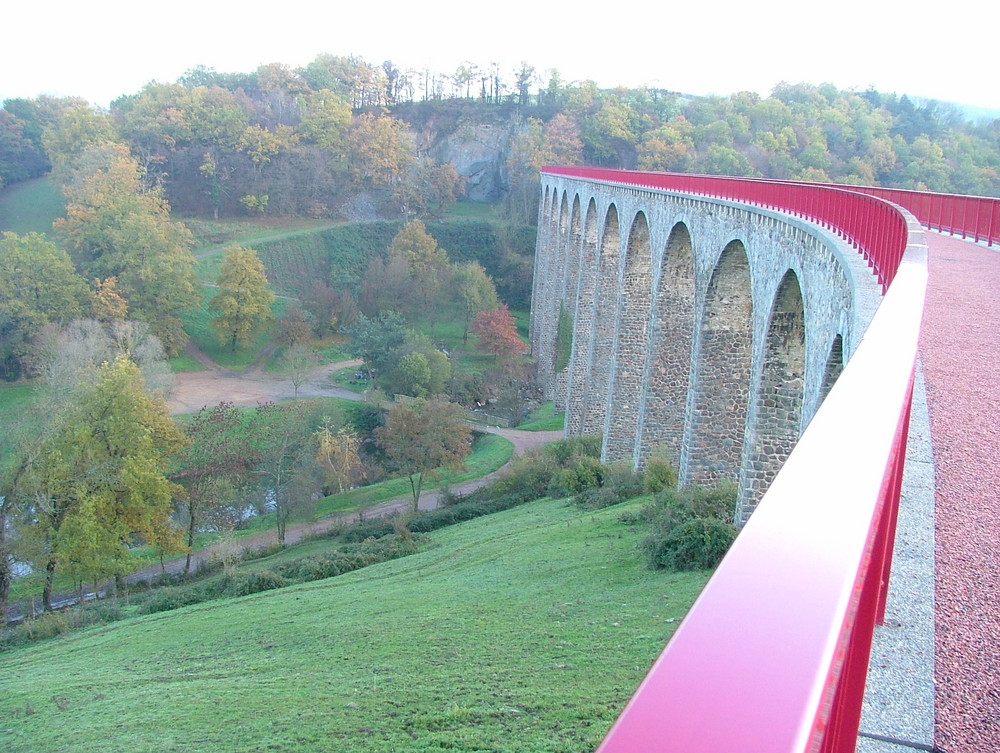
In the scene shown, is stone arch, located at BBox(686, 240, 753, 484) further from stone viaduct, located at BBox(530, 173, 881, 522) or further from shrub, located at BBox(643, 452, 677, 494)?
shrub, located at BBox(643, 452, 677, 494)

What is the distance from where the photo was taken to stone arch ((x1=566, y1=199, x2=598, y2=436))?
29594 mm

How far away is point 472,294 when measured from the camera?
4578cm

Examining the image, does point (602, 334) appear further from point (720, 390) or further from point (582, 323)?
point (720, 390)

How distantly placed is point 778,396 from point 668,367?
23.1 feet

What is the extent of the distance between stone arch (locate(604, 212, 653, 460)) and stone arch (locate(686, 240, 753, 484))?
6.06m

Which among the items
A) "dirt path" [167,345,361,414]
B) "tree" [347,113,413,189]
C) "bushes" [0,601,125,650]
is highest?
"tree" [347,113,413,189]

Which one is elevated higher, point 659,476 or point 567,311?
point 567,311

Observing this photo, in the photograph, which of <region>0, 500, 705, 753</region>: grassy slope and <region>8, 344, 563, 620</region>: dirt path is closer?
<region>0, 500, 705, 753</region>: grassy slope

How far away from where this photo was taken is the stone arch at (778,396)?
471 inches

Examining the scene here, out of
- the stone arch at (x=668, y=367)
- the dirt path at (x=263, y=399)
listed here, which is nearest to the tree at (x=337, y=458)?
the dirt path at (x=263, y=399)

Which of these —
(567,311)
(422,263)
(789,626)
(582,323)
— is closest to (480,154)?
(422,263)

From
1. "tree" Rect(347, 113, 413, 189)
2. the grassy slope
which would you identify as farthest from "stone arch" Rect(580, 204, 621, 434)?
"tree" Rect(347, 113, 413, 189)

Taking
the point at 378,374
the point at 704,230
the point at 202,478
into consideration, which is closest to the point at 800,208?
the point at 704,230

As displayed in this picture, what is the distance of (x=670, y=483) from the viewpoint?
693 inches
